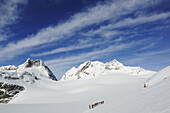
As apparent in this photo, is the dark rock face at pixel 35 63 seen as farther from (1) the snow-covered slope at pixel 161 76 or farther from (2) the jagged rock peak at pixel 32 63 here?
(1) the snow-covered slope at pixel 161 76

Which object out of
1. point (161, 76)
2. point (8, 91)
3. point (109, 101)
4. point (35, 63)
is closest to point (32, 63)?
point (35, 63)

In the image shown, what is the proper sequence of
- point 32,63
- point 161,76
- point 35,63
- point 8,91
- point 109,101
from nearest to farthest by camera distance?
point 109,101 → point 161,76 → point 8,91 → point 32,63 → point 35,63

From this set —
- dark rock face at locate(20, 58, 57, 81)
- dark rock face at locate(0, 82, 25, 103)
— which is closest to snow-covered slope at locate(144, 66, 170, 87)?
dark rock face at locate(0, 82, 25, 103)

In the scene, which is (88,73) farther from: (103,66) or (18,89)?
(18,89)

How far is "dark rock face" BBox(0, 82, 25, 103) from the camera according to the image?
58256 mm

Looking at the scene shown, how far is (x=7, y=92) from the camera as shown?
59.4m

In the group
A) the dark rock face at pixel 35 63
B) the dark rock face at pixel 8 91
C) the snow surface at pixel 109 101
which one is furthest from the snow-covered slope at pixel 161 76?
the dark rock face at pixel 35 63

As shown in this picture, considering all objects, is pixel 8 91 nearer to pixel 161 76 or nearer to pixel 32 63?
pixel 161 76

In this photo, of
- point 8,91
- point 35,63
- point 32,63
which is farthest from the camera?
point 35,63

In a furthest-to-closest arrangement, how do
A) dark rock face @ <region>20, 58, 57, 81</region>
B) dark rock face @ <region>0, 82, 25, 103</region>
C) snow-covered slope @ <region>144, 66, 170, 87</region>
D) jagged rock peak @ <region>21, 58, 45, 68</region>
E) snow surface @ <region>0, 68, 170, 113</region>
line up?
jagged rock peak @ <region>21, 58, 45, 68</region> → dark rock face @ <region>20, 58, 57, 81</region> → dark rock face @ <region>0, 82, 25, 103</region> → snow-covered slope @ <region>144, 66, 170, 87</region> → snow surface @ <region>0, 68, 170, 113</region>

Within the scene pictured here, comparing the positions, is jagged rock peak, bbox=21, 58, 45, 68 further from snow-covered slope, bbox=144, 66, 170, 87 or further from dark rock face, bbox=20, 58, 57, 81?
snow-covered slope, bbox=144, 66, 170, 87

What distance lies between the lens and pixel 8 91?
196 feet

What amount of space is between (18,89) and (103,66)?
117872mm

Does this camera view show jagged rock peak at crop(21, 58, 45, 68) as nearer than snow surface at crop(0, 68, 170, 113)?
No
